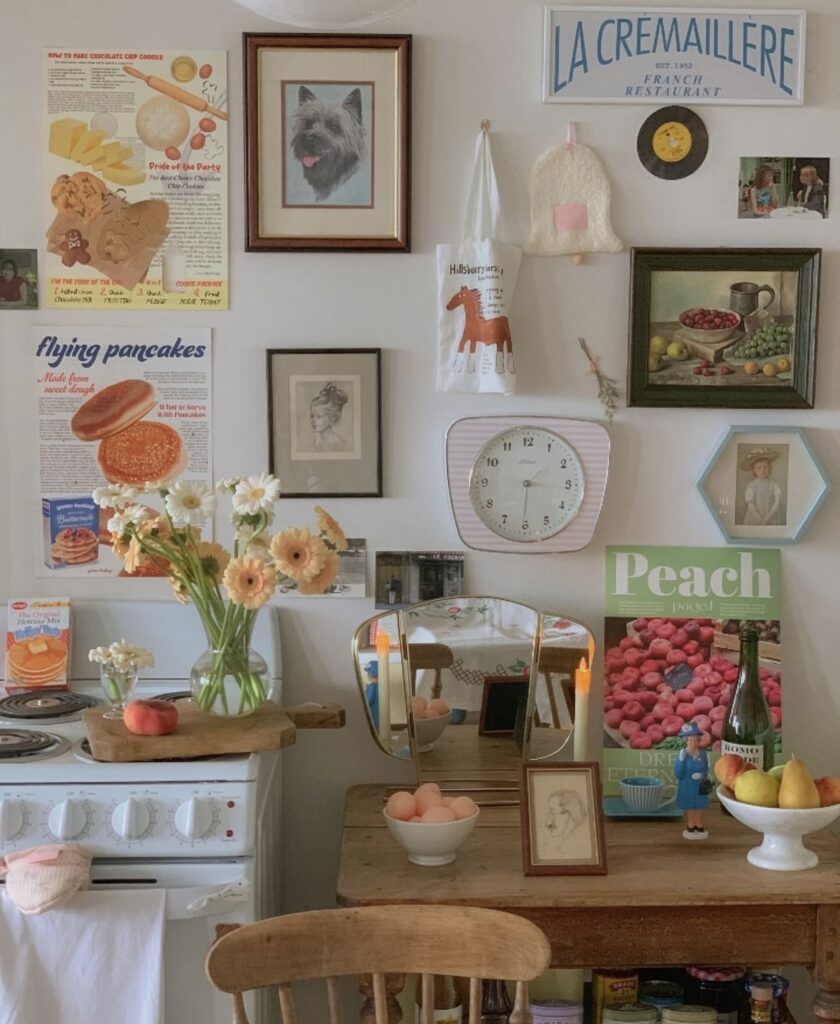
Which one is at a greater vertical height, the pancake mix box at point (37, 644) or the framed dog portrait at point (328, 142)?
the framed dog portrait at point (328, 142)

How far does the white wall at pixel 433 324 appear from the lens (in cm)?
231

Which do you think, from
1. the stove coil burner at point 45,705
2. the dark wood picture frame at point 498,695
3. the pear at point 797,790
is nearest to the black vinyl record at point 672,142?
the dark wood picture frame at point 498,695

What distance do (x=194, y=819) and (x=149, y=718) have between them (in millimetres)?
193

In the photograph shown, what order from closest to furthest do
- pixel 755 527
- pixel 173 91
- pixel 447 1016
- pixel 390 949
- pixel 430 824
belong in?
pixel 390 949
pixel 430 824
pixel 447 1016
pixel 173 91
pixel 755 527

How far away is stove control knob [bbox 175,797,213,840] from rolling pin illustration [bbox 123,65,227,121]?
1.26 m

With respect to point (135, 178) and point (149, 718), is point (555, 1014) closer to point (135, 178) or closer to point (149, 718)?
point (149, 718)

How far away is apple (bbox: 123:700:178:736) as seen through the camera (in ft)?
6.37

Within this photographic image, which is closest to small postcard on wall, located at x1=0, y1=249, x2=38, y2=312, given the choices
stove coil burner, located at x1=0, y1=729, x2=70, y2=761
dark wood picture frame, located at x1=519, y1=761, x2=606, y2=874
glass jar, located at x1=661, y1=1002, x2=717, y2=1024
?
stove coil burner, located at x1=0, y1=729, x2=70, y2=761

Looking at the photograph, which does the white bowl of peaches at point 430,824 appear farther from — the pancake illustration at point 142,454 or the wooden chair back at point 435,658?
the pancake illustration at point 142,454

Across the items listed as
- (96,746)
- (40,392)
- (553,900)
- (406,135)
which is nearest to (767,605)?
(553,900)

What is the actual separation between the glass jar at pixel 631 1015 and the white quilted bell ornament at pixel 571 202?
1381mm

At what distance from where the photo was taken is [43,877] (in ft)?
5.71

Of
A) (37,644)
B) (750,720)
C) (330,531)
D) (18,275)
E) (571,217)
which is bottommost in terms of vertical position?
(750,720)

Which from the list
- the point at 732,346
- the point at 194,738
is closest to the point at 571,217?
the point at 732,346
